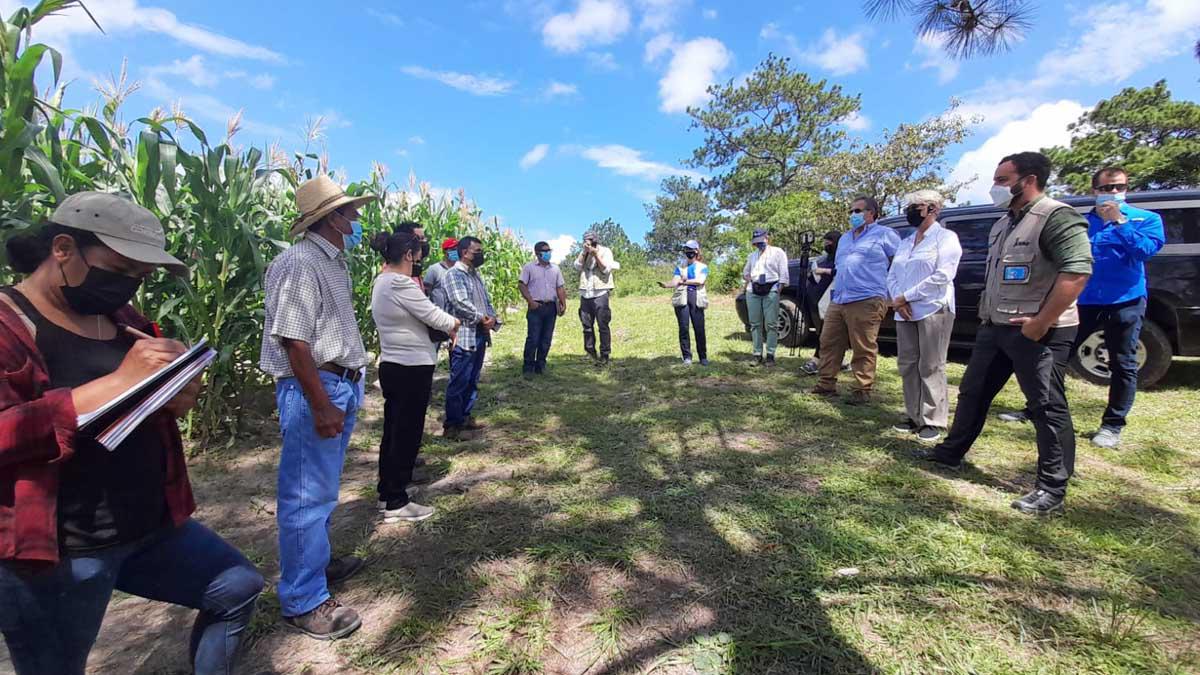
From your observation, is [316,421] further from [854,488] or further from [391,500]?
[854,488]

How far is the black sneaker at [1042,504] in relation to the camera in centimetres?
281

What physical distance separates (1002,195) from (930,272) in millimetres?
878

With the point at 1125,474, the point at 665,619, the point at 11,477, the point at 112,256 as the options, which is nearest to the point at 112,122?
the point at 112,256

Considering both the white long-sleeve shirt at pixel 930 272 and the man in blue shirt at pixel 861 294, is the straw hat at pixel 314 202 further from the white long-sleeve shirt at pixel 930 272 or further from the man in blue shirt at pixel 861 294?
the man in blue shirt at pixel 861 294

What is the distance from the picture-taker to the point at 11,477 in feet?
3.73

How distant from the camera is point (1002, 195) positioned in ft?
9.87

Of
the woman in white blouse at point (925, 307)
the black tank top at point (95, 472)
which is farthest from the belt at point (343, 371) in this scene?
the woman in white blouse at point (925, 307)

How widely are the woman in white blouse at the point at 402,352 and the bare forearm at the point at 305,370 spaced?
0.96m

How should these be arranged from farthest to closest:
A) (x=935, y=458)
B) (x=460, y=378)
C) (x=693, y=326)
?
(x=693, y=326) < (x=460, y=378) < (x=935, y=458)

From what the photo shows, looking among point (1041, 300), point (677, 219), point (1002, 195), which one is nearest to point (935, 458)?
point (1041, 300)

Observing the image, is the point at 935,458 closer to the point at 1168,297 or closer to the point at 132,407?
the point at 1168,297

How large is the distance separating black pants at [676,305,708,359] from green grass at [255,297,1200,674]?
231 centimetres

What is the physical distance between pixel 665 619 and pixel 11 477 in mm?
2006

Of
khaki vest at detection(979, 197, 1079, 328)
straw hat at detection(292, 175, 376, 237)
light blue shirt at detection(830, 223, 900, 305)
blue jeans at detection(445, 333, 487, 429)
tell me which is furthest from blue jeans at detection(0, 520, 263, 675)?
light blue shirt at detection(830, 223, 900, 305)
